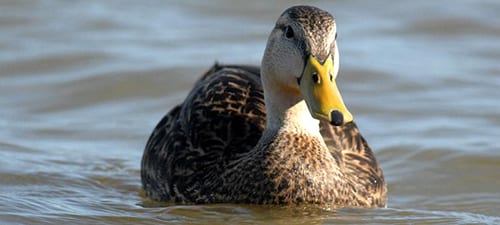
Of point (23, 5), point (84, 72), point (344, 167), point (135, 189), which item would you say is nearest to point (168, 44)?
point (84, 72)

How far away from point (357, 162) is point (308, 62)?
1.30 meters

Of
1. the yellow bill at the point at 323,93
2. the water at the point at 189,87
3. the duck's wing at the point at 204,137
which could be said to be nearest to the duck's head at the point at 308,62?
the yellow bill at the point at 323,93

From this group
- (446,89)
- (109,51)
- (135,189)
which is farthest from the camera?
(109,51)

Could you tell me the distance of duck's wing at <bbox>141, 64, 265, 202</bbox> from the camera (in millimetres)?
8734

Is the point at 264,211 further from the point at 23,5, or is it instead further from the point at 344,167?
the point at 23,5

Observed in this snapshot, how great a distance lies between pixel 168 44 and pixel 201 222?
18.8 ft

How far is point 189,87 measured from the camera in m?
12.6

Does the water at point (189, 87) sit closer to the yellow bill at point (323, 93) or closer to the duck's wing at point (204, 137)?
the duck's wing at point (204, 137)

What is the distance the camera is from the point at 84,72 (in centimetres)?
1284

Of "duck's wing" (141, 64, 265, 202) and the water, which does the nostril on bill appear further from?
"duck's wing" (141, 64, 265, 202)

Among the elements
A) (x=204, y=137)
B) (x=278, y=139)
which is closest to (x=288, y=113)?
(x=278, y=139)

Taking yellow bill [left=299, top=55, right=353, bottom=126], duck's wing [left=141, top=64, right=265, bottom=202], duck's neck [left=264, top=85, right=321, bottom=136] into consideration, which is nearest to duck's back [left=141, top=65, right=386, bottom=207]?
duck's wing [left=141, top=64, right=265, bottom=202]

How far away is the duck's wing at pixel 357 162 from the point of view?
876 centimetres

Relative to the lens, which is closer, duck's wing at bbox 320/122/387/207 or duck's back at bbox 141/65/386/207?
duck's back at bbox 141/65/386/207
